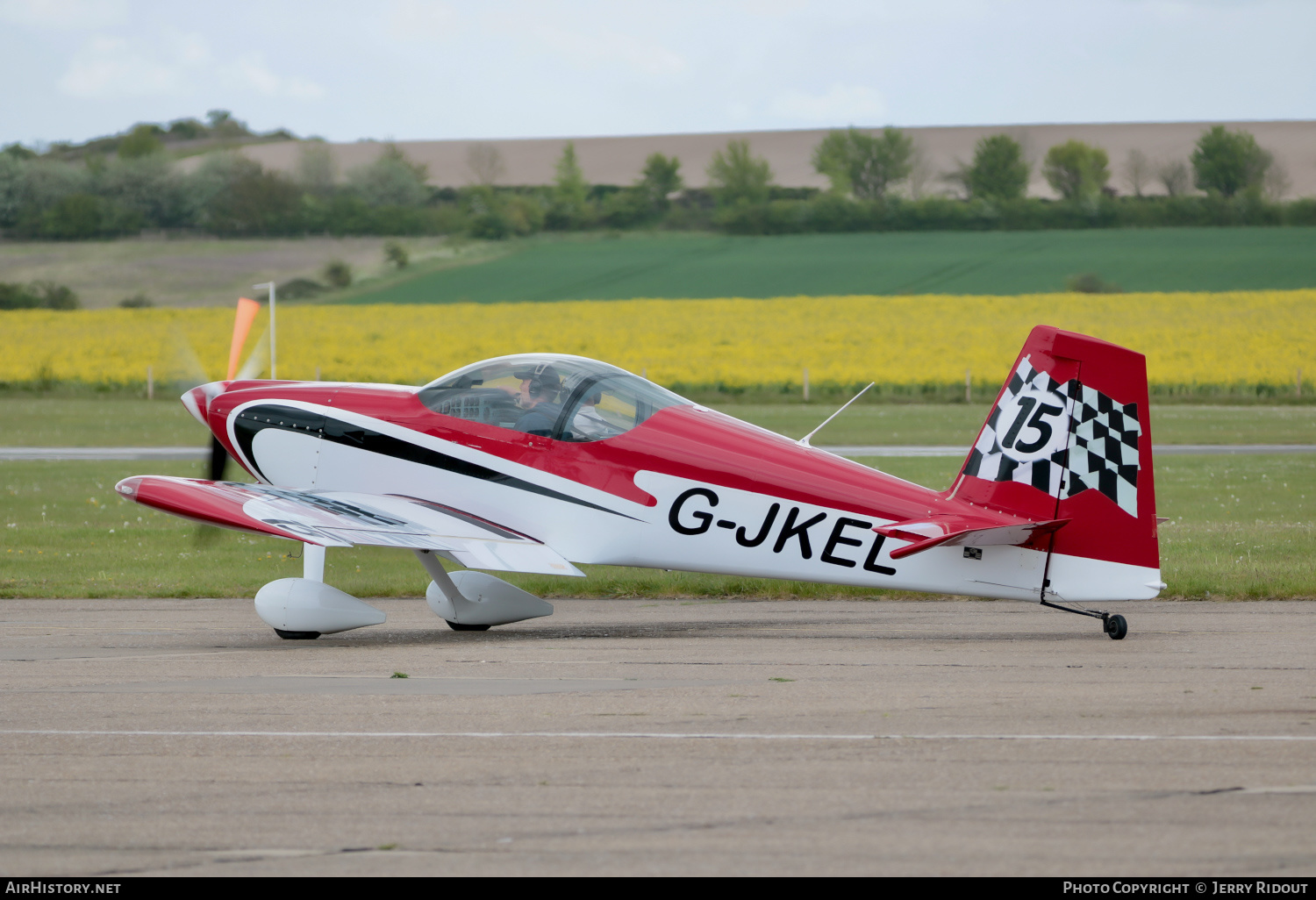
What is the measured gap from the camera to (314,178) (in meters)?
75.0

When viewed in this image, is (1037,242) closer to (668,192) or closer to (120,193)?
(668,192)

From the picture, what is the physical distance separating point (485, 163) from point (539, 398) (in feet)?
265

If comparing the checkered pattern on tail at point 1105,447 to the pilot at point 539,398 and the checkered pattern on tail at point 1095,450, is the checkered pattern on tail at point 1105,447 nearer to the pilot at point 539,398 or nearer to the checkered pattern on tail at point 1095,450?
the checkered pattern on tail at point 1095,450

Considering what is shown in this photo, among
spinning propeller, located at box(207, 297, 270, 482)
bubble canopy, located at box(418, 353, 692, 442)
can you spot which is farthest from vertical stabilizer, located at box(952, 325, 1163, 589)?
spinning propeller, located at box(207, 297, 270, 482)

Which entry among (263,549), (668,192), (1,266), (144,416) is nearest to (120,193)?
(1,266)

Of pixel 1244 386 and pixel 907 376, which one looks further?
pixel 907 376

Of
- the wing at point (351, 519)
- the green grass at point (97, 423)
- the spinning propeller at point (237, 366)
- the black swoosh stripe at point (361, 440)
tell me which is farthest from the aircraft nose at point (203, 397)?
the green grass at point (97, 423)

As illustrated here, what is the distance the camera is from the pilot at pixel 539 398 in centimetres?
1144

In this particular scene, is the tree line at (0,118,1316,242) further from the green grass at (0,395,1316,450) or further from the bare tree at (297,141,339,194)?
the green grass at (0,395,1316,450)

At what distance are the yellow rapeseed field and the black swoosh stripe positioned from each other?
3268 cm

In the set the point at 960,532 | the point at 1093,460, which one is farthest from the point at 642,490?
the point at 1093,460

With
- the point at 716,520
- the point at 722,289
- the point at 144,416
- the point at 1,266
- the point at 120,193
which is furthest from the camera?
the point at 120,193

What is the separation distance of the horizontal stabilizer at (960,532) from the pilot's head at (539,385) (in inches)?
119
